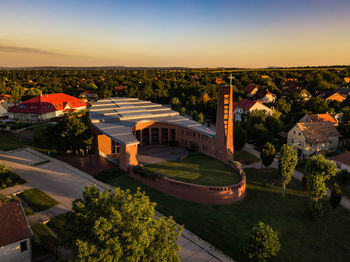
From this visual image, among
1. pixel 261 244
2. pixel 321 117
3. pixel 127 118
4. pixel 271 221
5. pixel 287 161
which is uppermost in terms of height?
pixel 127 118

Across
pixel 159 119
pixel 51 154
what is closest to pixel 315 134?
pixel 159 119

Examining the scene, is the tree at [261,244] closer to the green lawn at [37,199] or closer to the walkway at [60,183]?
the walkway at [60,183]

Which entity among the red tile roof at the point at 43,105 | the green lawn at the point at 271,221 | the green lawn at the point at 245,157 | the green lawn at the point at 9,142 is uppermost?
the red tile roof at the point at 43,105

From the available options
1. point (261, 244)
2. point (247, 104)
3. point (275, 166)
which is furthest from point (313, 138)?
point (261, 244)

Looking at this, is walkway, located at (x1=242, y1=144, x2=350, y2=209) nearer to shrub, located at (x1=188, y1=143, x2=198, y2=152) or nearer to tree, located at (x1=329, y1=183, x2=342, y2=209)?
tree, located at (x1=329, y1=183, x2=342, y2=209)

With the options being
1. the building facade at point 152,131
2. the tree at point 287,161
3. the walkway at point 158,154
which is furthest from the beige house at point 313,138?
the walkway at point 158,154

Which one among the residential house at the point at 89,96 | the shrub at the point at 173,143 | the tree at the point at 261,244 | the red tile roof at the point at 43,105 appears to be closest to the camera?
the tree at the point at 261,244

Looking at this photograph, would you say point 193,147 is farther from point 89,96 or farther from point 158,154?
point 89,96
